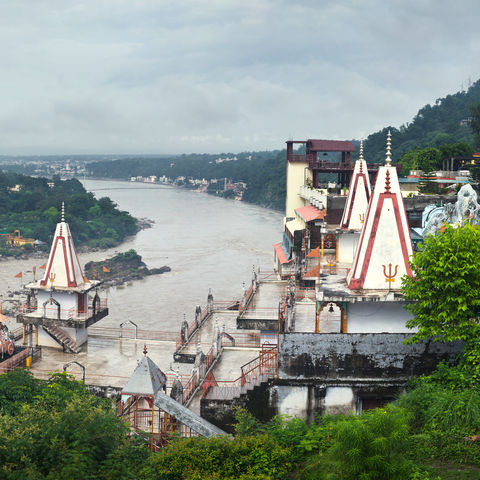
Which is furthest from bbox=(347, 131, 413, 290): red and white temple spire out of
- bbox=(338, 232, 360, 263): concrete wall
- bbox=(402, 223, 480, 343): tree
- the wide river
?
the wide river

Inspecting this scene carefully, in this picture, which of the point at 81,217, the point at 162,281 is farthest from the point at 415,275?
the point at 81,217

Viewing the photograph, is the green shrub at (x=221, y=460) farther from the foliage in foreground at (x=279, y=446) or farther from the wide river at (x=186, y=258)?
the wide river at (x=186, y=258)

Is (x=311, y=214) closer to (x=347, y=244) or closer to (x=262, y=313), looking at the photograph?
(x=347, y=244)

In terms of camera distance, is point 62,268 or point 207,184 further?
point 207,184

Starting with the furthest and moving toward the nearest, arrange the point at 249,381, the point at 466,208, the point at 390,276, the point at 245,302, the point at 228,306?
the point at 228,306 → the point at 245,302 → the point at 466,208 → the point at 390,276 → the point at 249,381

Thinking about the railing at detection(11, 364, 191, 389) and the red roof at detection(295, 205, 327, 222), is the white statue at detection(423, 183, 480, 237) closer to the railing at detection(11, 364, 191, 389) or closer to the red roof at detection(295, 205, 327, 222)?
the red roof at detection(295, 205, 327, 222)

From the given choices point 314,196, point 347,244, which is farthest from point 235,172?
point 347,244

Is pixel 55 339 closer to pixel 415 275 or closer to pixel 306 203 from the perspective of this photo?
pixel 415 275
